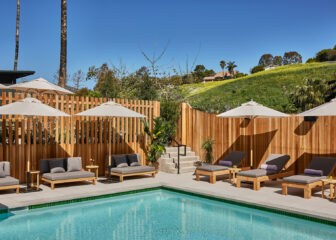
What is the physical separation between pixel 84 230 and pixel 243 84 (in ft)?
149

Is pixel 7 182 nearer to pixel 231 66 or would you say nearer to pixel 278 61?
pixel 231 66

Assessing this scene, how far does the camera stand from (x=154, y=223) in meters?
6.38

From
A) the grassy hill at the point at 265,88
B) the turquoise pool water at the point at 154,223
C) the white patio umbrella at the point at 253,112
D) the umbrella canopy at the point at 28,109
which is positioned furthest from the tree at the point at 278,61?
the umbrella canopy at the point at 28,109

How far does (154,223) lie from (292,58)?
8758 centimetres

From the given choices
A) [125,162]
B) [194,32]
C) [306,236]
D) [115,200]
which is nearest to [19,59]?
[194,32]

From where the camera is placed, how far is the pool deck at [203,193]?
263 inches

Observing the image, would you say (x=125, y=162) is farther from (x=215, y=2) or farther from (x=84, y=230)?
(x=215, y=2)

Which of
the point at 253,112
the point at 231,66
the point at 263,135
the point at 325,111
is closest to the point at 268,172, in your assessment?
the point at 253,112

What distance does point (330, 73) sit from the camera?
4297 cm

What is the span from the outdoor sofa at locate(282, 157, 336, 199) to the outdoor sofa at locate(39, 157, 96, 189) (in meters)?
5.13

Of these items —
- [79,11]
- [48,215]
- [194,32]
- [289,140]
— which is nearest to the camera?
[48,215]

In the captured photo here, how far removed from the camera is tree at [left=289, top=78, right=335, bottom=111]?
2695 cm

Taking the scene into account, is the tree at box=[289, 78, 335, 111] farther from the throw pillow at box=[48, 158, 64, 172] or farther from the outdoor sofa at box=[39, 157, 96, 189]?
the throw pillow at box=[48, 158, 64, 172]

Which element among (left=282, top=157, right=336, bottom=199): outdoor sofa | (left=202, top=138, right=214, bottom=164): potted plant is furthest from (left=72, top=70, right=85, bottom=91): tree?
(left=282, top=157, right=336, bottom=199): outdoor sofa
